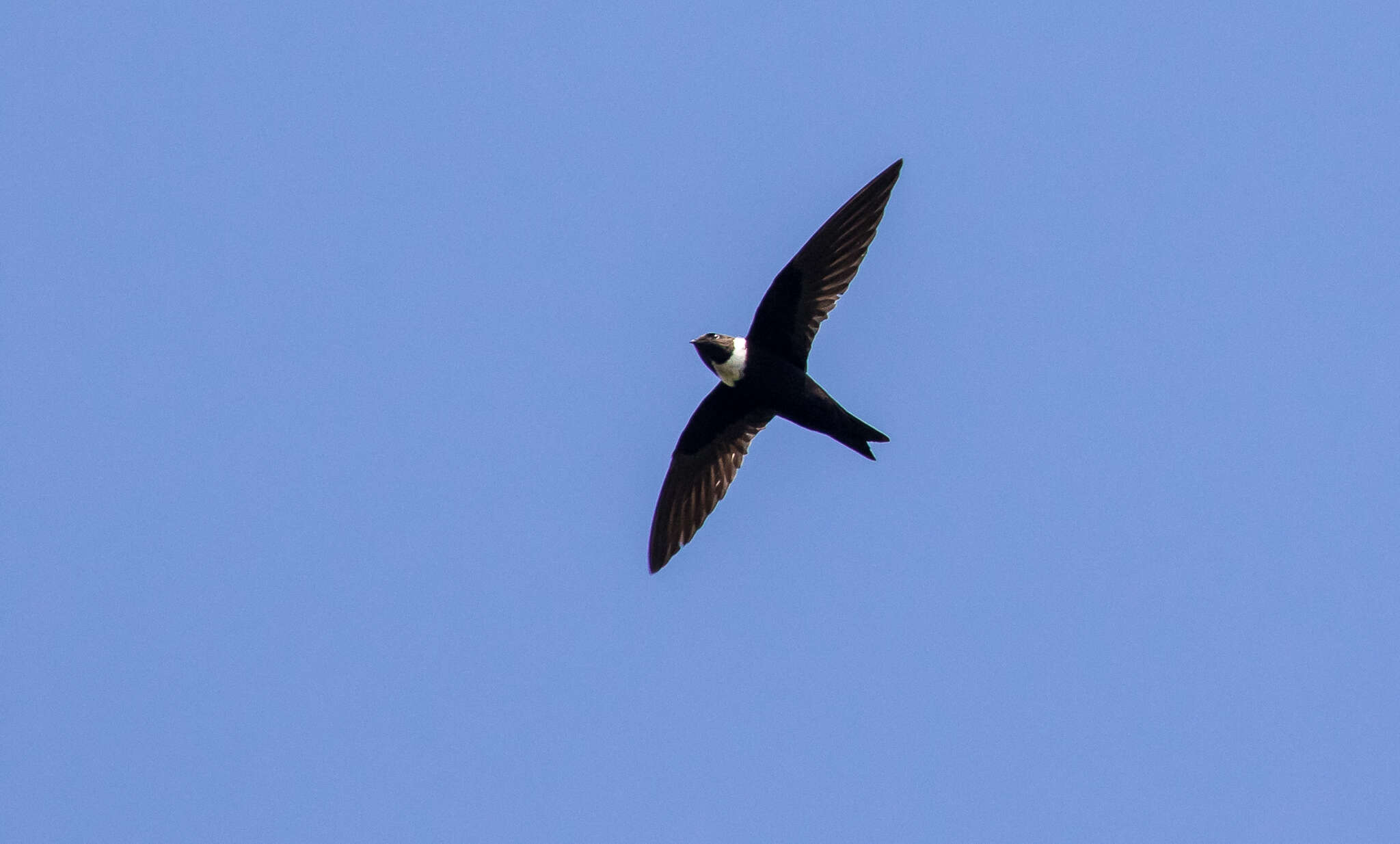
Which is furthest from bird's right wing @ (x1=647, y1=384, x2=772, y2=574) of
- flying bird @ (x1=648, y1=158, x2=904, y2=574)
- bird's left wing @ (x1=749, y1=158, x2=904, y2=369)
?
bird's left wing @ (x1=749, y1=158, x2=904, y2=369)

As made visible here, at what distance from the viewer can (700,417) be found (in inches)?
473

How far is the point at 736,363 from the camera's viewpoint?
37.4 feet

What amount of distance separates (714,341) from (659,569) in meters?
1.82

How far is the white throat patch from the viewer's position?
11.4 metres

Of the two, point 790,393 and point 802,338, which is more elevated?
point 802,338

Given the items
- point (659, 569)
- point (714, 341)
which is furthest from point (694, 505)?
point (714, 341)

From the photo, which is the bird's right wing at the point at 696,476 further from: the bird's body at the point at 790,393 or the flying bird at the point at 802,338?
the bird's body at the point at 790,393

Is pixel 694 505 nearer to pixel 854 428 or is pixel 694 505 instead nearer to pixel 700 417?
pixel 700 417

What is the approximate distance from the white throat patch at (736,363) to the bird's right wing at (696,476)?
614 millimetres

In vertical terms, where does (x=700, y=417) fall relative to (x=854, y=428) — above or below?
above

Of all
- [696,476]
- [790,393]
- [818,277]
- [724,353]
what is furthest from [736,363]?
[696,476]

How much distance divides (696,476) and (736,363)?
1.17 m

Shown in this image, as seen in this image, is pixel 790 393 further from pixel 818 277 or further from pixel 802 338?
pixel 818 277

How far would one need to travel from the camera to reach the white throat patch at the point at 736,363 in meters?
11.4
